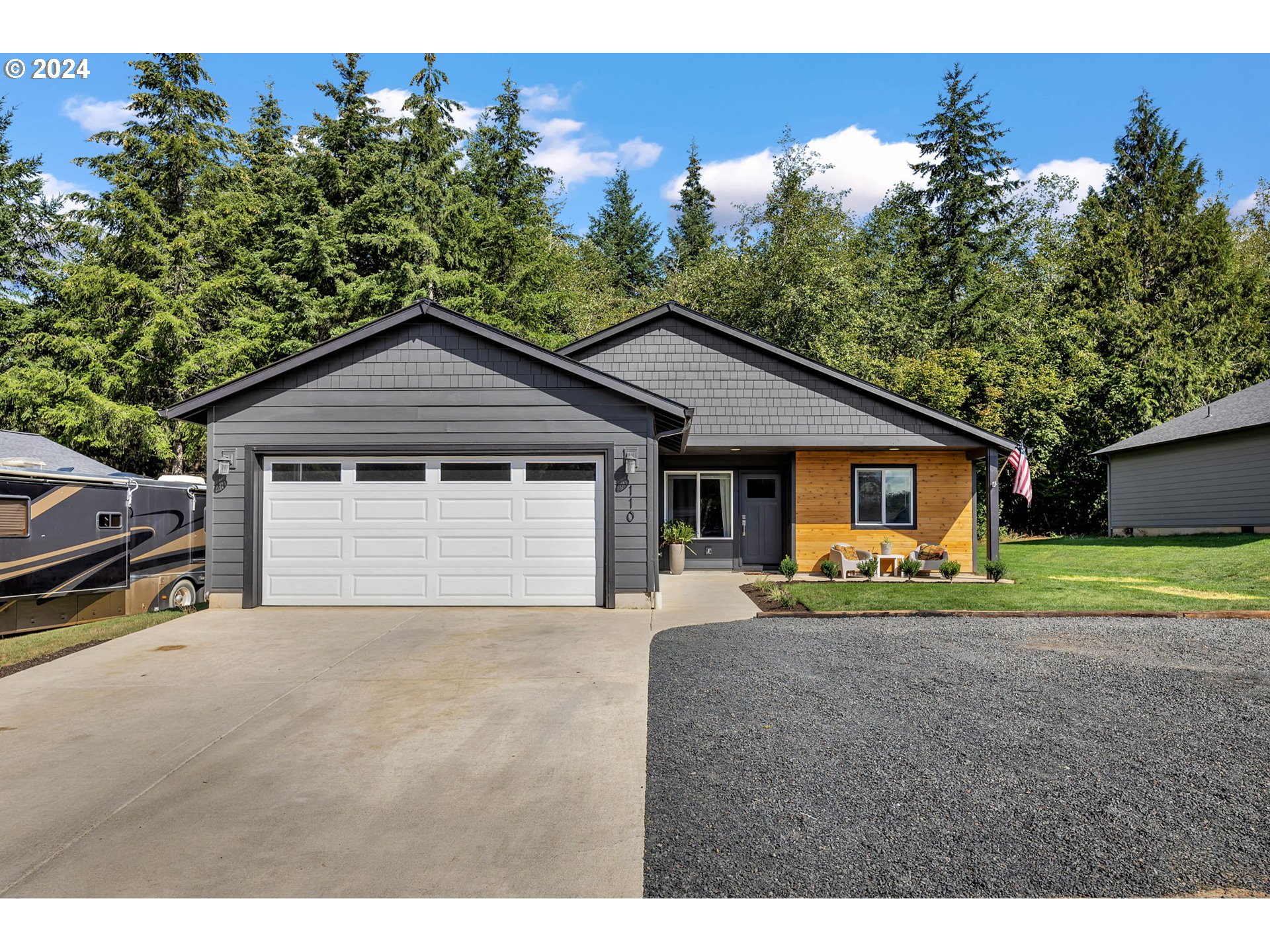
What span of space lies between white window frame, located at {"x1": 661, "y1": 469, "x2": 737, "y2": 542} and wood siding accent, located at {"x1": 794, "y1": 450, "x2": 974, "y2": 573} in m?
1.45

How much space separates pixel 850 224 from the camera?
31.2m

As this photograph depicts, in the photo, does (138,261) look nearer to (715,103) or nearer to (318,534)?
(318,534)

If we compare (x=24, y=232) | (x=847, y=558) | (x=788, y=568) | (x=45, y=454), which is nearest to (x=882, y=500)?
(x=847, y=558)

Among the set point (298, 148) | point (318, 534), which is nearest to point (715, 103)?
point (318, 534)

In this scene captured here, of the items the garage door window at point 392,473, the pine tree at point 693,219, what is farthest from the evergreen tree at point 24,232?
the pine tree at point 693,219

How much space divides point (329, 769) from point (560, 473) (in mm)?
6509

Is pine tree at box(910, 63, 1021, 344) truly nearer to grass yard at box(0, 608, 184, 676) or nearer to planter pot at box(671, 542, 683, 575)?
planter pot at box(671, 542, 683, 575)

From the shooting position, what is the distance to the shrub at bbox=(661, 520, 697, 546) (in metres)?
15.9

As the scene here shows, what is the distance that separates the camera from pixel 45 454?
12695mm

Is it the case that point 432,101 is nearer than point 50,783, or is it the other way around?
point 50,783

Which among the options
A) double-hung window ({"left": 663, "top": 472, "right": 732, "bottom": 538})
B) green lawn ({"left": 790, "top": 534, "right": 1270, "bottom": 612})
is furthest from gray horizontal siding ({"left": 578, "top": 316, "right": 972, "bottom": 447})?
green lawn ({"left": 790, "top": 534, "right": 1270, "bottom": 612})

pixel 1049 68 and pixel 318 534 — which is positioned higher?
pixel 1049 68

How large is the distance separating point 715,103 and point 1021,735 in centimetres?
697

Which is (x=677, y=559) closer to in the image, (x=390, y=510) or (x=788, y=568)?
(x=788, y=568)
